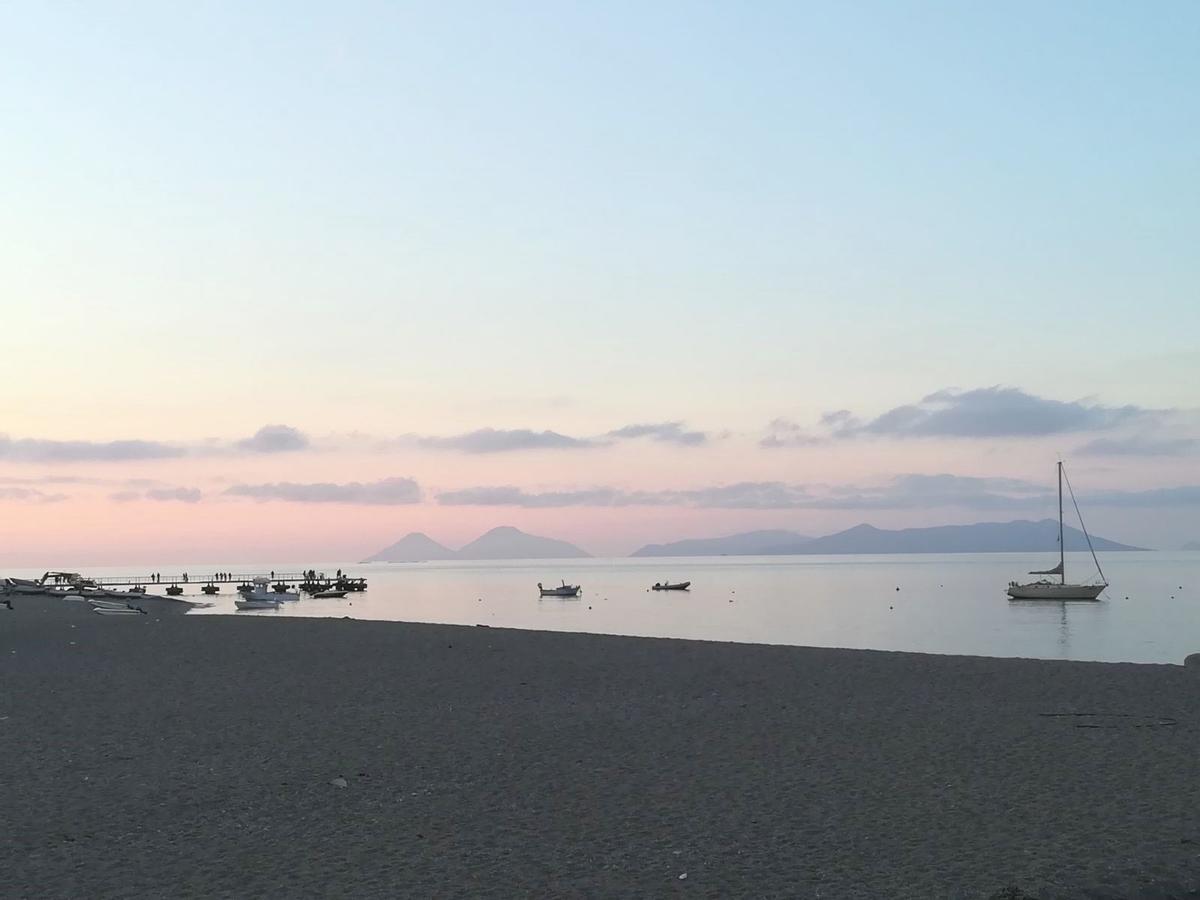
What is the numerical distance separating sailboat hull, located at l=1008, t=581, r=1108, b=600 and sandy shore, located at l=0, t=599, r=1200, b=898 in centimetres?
7844

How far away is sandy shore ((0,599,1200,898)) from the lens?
888 centimetres

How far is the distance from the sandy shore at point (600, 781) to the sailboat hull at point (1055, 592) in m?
78.4

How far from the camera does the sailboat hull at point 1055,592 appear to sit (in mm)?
97438

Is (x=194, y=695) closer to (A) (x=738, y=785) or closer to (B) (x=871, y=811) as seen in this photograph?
(A) (x=738, y=785)

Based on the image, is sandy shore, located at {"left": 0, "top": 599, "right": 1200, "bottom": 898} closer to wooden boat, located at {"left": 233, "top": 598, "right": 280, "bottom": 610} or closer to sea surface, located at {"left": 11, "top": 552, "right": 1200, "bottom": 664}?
sea surface, located at {"left": 11, "top": 552, "right": 1200, "bottom": 664}

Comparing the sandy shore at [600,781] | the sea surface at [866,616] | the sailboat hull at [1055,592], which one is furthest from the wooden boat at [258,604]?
the sandy shore at [600,781]

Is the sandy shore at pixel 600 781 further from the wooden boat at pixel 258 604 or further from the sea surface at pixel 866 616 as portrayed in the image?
the wooden boat at pixel 258 604

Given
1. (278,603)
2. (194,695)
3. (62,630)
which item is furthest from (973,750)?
(278,603)

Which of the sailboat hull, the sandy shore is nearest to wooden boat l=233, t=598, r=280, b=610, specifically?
the sailboat hull

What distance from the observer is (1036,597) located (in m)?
99.3

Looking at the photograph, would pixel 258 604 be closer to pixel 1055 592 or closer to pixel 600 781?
pixel 1055 592

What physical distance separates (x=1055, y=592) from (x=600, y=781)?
311 ft

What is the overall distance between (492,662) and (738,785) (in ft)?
48.6

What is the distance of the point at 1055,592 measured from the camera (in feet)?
319
